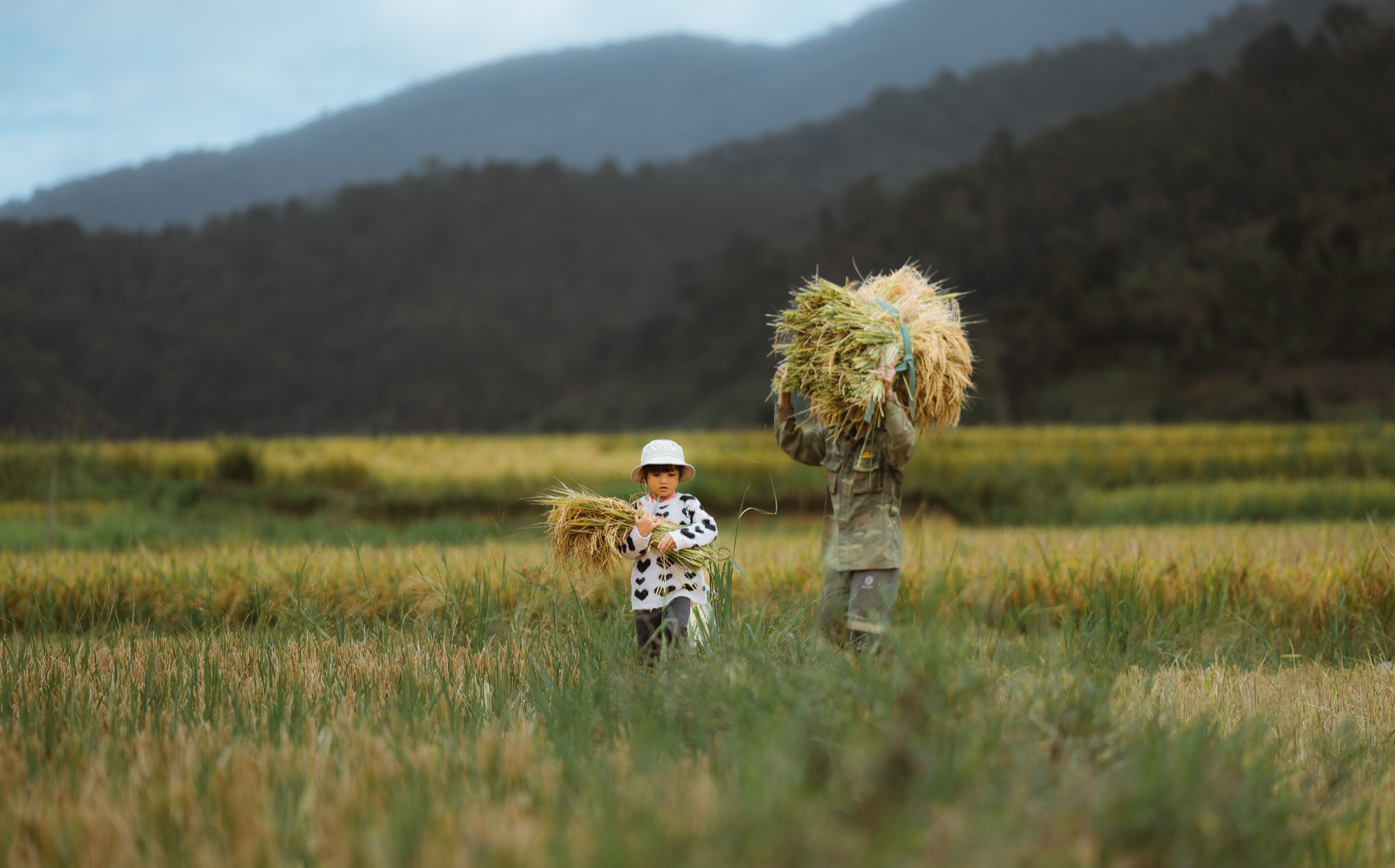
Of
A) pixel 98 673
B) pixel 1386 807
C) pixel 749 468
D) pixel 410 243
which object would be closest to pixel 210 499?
pixel 749 468

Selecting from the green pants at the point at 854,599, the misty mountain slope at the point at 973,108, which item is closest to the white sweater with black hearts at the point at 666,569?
the green pants at the point at 854,599

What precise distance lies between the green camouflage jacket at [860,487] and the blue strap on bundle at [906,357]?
17cm

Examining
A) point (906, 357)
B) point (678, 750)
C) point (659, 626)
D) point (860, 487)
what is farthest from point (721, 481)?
point (678, 750)

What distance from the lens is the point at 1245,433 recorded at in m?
18.0

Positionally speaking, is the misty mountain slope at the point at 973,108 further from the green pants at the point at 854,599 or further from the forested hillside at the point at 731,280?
the green pants at the point at 854,599

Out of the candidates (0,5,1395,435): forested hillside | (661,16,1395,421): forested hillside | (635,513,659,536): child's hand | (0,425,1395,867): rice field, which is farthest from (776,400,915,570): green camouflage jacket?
(661,16,1395,421): forested hillside

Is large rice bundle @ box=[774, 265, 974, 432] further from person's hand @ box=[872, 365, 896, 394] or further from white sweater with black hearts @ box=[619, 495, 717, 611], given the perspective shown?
white sweater with black hearts @ box=[619, 495, 717, 611]

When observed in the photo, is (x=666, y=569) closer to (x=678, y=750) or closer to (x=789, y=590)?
(x=678, y=750)

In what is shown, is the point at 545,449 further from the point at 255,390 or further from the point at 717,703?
the point at 255,390

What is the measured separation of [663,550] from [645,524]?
0.45 ft

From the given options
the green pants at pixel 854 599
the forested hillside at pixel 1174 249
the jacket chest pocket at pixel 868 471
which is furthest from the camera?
the forested hillside at pixel 1174 249

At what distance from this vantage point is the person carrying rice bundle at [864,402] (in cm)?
440

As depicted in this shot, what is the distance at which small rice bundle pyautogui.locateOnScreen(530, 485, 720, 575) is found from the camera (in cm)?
404

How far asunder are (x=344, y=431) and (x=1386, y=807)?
3360 inches
